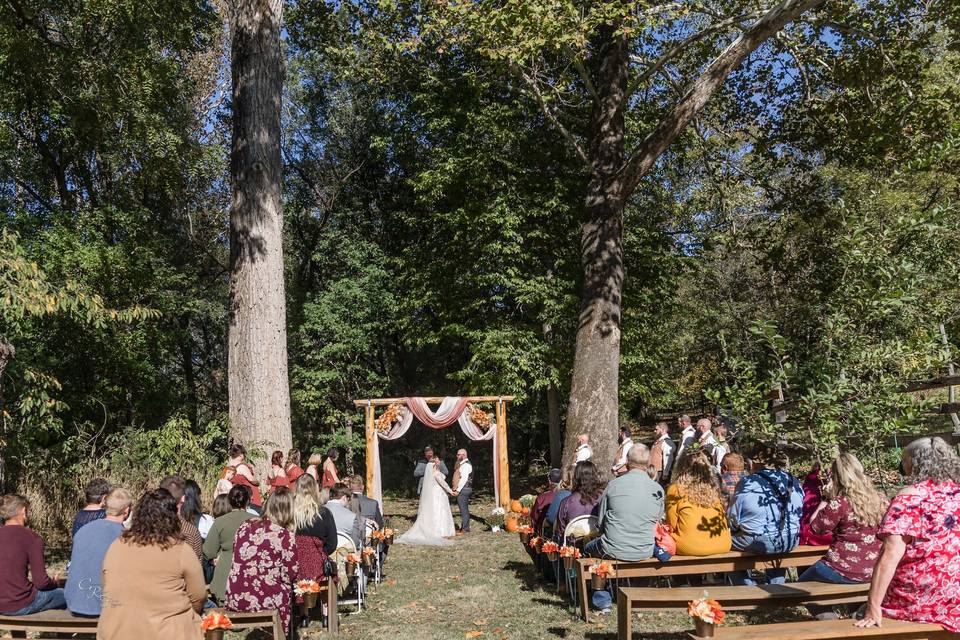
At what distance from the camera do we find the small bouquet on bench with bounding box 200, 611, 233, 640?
462cm

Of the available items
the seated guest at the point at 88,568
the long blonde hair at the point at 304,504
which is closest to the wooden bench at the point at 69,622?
the seated guest at the point at 88,568

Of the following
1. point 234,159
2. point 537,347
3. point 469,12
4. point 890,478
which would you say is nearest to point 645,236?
point 537,347

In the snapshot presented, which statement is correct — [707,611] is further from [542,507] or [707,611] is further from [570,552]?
[542,507]

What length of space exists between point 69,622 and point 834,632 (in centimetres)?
493

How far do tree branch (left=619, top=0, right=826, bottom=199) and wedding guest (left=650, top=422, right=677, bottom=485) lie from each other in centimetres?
385

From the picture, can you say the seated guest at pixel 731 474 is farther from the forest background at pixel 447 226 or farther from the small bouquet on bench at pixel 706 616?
the small bouquet on bench at pixel 706 616

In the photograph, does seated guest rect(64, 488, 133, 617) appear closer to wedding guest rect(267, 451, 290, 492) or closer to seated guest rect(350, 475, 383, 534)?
seated guest rect(350, 475, 383, 534)

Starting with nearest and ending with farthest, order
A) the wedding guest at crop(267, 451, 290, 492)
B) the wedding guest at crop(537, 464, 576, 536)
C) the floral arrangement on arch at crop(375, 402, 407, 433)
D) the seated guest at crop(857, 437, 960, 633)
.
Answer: the seated guest at crop(857, 437, 960, 633), the wedding guest at crop(537, 464, 576, 536), the wedding guest at crop(267, 451, 290, 492), the floral arrangement on arch at crop(375, 402, 407, 433)

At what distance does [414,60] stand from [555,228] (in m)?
5.57

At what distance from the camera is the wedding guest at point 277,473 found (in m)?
9.19

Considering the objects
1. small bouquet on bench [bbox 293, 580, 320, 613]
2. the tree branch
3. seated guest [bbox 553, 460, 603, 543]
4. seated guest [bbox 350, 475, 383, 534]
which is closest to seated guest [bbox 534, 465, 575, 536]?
seated guest [bbox 553, 460, 603, 543]

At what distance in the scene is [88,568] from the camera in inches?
202

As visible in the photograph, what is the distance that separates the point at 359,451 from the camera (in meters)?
23.9

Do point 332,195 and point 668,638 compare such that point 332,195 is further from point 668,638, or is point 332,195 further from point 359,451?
point 668,638
